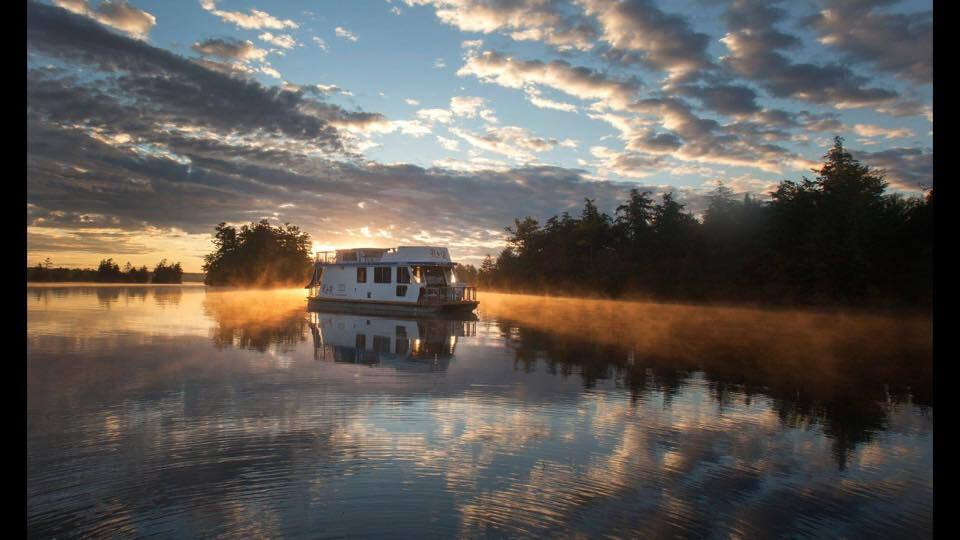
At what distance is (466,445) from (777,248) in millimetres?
58116

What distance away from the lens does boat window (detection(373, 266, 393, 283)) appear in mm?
42844

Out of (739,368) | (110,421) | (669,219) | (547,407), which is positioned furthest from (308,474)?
(669,219)

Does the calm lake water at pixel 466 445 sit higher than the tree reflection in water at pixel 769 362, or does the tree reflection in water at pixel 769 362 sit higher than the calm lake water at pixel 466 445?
the calm lake water at pixel 466 445

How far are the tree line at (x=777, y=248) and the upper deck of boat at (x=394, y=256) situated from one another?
27304 mm

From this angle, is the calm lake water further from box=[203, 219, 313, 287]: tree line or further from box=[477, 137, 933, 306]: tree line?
box=[203, 219, 313, 287]: tree line

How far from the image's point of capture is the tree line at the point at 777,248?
164 feet

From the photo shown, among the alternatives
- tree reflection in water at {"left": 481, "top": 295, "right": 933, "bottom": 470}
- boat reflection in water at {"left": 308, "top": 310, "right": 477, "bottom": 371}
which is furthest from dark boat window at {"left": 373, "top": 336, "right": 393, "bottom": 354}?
tree reflection in water at {"left": 481, "top": 295, "right": 933, "bottom": 470}

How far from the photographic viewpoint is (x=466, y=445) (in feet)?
30.4

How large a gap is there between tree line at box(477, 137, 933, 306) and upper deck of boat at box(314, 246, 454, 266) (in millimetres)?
27304

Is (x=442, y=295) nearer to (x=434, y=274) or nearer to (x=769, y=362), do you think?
(x=434, y=274)

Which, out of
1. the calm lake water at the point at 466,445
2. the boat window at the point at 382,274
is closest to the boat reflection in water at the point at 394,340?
the calm lake water at the point at 466,445

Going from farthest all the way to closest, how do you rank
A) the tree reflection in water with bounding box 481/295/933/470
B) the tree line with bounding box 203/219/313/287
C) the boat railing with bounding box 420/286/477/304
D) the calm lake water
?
the tree line with bounding box 203/219/313/287, the boat railing with bounding box 420/286/477/304, the tree reflection in water with bounding box 481/295/933/470, the calm lake water

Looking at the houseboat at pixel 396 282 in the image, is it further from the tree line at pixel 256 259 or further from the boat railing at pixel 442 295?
the tree line at pixel 256 259

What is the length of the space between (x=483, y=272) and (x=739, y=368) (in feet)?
425
